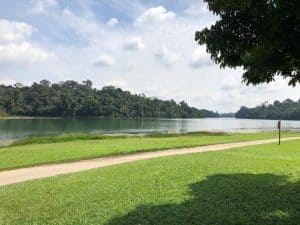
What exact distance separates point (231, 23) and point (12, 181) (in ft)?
36.6

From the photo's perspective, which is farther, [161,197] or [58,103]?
[58,103]

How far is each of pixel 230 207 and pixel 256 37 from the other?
4.51m

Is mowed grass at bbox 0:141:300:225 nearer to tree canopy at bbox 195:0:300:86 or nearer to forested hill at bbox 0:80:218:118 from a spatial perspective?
tree canopy at bbox 195:0:300:86

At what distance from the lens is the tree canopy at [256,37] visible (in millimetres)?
7793

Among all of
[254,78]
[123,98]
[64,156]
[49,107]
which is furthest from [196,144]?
[123,98]

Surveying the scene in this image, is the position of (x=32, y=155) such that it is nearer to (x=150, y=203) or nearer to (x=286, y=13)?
(x=150, y=203)

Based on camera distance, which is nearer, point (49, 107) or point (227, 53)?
point (227, 53)

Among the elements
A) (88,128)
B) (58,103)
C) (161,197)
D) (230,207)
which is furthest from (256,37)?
(58,103)

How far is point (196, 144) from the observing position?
1292 inches

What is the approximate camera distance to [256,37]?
8.70 metres

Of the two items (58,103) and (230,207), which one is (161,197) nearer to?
(230,207)

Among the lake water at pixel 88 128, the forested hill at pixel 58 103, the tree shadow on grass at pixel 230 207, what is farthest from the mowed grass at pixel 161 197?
the forested hill at pixel 58 103

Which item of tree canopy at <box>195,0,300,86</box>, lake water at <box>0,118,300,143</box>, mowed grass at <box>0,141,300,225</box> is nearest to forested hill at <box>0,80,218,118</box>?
lake water at <box>0,118,300,143</box>

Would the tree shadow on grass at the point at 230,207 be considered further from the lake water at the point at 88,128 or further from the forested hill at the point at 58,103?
the forested hill at the point at 58,103
